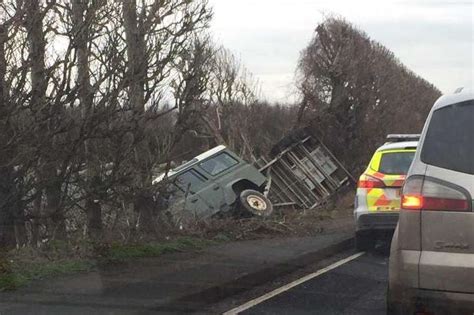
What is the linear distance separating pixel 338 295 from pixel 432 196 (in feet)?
10.5

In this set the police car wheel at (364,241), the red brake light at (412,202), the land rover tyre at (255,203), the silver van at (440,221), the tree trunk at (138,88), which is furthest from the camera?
the land rover tyre at (255,203)

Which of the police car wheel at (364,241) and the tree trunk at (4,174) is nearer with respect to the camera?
the tree trunk at (4,174)

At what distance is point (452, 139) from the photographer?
15.0 feet

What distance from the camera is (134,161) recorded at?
363 inches

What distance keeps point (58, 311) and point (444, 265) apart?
3297mm

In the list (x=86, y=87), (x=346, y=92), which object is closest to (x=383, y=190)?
(x=86, y=87)

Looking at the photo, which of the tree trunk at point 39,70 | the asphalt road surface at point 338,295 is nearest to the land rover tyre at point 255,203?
the asphalt road surface at point 338,295

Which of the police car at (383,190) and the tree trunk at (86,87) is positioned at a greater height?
the tree trunk at (86,87)

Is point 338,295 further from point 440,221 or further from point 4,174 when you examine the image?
point 4,174

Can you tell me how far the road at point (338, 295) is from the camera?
22.4 feet

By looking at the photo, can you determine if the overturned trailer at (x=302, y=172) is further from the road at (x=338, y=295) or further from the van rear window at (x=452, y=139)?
the van rear window at (x=452, y=139)

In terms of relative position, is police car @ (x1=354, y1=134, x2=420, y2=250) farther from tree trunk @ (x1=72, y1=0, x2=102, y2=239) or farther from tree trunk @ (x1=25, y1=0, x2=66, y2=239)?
tree trunk @ (x1=25, y1=0, x2=66, y2=239)

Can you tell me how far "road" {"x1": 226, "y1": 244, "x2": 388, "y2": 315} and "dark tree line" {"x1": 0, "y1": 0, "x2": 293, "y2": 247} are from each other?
104 inches

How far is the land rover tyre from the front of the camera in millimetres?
12918
